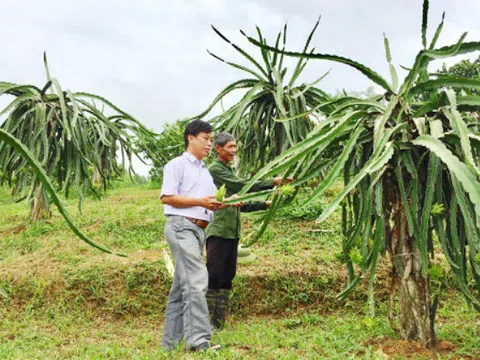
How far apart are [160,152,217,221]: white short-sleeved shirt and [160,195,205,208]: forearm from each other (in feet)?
0.13

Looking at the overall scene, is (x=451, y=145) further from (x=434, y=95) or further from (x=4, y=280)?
(x=4, y=280)

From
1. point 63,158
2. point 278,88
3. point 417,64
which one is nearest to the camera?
point 417,64

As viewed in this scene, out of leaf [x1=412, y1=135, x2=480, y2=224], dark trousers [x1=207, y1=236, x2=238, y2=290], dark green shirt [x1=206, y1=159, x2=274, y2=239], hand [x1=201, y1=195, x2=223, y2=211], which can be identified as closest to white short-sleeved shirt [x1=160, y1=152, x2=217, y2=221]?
hand [x1=201, y1=195, x2=223, y2=211]

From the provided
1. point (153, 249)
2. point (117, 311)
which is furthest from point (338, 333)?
point (153, 249)

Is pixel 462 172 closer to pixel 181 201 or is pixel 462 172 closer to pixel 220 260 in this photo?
pixel 181 201

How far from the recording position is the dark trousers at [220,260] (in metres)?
3.86

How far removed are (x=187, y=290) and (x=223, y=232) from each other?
0.73 meters

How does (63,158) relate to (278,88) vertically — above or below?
below

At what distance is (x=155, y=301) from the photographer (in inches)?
186

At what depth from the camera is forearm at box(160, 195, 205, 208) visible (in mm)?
3273

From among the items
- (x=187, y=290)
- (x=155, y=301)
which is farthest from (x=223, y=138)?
(x=155, y=301)

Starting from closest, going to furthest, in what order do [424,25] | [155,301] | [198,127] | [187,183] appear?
[424,25] → [187,183] → [198,127] → [155,301]

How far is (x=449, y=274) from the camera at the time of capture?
187 inches

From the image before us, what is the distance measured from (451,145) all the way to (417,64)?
1.36 ft
